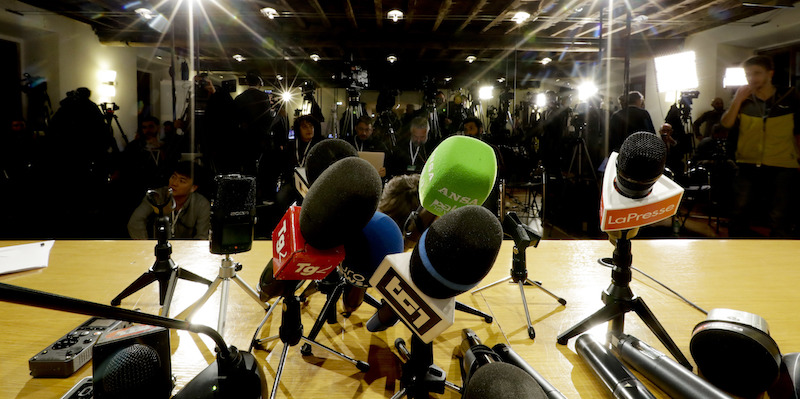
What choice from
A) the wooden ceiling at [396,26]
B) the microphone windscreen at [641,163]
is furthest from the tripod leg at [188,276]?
the wooden ceiling at [396,26]

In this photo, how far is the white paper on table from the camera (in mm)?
1388

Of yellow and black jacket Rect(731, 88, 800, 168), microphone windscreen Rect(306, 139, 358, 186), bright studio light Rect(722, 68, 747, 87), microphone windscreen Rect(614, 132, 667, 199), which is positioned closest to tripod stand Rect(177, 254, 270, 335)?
microphone windscreen Rect(306, 139, 358, 186)

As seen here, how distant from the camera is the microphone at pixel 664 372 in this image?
708 mm

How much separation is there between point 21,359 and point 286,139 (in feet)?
9.18

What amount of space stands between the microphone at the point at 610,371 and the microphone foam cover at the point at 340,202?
0.56m

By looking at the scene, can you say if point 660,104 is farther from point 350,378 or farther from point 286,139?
point 350,378

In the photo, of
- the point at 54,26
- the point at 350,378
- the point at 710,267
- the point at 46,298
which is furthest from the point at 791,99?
the point at 54,26

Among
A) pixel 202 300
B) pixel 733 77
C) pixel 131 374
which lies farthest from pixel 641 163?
pixel 733 77

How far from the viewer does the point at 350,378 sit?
0.87 meters

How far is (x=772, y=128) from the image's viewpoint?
2.96 metres

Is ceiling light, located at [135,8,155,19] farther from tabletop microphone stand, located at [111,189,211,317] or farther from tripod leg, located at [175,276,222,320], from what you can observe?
tripod leg, located at [175,276,222,320]

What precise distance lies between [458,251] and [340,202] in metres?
0.19

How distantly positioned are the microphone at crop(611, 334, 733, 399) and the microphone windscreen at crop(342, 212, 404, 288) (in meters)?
0.57

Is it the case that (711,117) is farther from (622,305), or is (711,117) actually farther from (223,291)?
(223,291)
